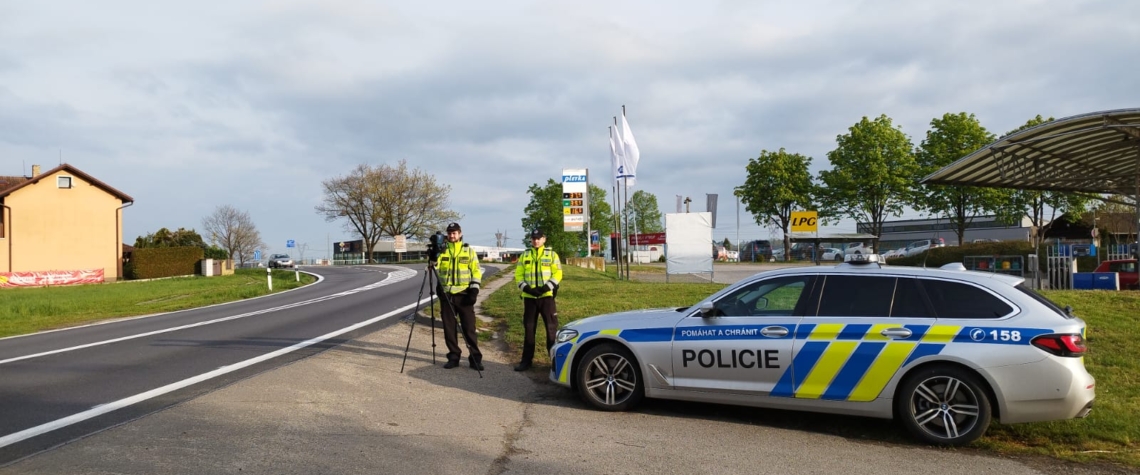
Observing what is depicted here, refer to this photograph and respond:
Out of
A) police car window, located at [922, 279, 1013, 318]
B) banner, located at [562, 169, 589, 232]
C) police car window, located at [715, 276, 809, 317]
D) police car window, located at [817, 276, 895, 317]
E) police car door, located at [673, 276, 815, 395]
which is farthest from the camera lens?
banner, located at [562, 169, 589, 232]

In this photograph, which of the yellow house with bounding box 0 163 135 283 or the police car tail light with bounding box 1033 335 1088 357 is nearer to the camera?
the police car tail light with bounding box 1033 335 1088 357

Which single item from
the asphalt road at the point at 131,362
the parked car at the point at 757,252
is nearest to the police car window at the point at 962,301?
the asphalt road at the point at 131,362

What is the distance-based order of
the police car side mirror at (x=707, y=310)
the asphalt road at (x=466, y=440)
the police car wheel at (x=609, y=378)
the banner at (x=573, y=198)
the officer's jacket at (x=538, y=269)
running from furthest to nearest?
1. the banner at (x=573, y=198)
2. the officer's jacket at (x=538, y=269)
3. the police car wheel at (x=609, y=378)
4. the police car side mirror at (x=707, y=310)
5. the asphalt road at (x=466, y=440)

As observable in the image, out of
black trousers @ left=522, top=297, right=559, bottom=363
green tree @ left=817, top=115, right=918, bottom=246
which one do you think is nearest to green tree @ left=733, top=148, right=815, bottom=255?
green tree @ left=817, top=115, right=918, bottom=246

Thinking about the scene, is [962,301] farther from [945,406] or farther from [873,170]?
[873,170]

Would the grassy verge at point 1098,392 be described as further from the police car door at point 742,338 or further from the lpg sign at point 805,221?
the lpg sign at point 805,221

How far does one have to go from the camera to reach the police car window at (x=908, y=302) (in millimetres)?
5934

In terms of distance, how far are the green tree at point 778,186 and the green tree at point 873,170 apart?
6082mm

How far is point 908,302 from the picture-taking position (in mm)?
6000

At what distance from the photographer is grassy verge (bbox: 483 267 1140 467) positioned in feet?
18.6

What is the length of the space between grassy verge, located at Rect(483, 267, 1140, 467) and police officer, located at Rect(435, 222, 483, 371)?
1.12 meters

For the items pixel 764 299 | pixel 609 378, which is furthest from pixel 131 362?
pixel 764 299

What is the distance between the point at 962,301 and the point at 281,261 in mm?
73173

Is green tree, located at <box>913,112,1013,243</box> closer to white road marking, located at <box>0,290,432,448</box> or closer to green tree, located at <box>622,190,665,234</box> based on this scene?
white road marking, located at <box>0,290,432,448</box>
